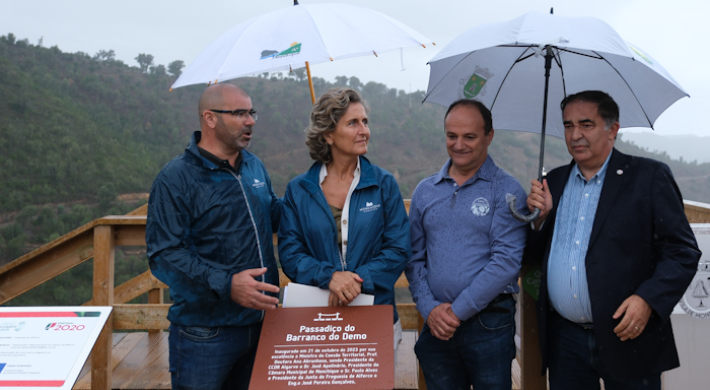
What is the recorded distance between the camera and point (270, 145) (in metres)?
34.5

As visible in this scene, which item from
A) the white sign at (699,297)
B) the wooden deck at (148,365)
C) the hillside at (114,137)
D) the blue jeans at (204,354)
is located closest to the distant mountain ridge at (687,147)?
the hillside at (114,137)

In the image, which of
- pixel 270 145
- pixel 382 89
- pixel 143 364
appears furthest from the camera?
pixel 382 89

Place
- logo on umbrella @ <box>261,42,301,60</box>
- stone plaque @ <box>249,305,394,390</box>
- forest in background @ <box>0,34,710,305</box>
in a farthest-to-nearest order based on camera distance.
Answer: forest in background @ <box>0,34,710,305</box> → logo on umbrella @ <box>261,42,301,60</box> → stone plaque @ <box>249,305,394,390</box>

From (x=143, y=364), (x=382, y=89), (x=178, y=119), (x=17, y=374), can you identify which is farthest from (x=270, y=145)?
(x=17, y=374)

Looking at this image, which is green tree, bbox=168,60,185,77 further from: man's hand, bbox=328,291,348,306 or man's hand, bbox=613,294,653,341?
man's hand, bbox=613,294,653,341

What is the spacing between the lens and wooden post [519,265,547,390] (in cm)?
226

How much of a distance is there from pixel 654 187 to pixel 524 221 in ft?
1.62

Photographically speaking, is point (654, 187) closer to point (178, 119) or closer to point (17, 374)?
point (17, 374)

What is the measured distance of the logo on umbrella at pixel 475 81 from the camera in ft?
8.02

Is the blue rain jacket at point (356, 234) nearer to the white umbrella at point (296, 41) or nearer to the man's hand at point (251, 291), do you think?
the man's hand at point (251, 291)

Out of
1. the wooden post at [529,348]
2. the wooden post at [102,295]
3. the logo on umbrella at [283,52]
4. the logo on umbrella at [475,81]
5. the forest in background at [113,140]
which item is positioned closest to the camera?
the logo on umbrella at [283,52]

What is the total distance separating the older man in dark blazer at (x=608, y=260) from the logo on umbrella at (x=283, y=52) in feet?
3.90

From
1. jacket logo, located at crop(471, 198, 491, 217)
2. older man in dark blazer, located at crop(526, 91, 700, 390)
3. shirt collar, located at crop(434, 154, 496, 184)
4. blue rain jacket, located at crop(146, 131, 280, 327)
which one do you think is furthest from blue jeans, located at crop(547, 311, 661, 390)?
blue rain jacket, located at crop(146, 131, 280, 327)

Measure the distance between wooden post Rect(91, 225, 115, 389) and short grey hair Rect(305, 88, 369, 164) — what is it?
170 cm
